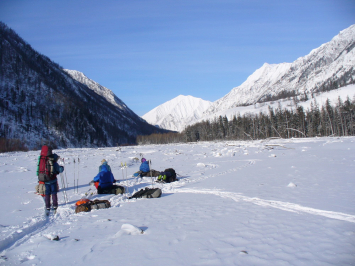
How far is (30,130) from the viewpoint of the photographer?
92500 millimetres

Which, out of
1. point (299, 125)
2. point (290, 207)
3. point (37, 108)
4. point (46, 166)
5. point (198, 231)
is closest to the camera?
point (198, 231)

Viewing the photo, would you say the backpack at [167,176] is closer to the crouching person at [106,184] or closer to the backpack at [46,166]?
the crouching person at [106,184]

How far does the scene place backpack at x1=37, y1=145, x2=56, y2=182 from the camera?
7.77 meters

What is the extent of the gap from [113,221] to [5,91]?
125 m

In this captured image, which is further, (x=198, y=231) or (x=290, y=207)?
(x=290, y=207)

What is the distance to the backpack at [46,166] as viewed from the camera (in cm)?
777

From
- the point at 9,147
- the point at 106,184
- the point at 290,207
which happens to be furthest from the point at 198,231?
the point at 9,147

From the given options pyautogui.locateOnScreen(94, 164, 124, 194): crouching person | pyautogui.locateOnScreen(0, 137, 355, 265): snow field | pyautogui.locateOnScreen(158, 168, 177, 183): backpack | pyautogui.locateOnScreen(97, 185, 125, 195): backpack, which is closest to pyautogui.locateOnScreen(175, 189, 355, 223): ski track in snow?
pyautogui.locateOnScreen(0, 137, 355, 265): snow field

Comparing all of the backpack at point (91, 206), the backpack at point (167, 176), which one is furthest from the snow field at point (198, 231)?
the backpack at point (167, 176)

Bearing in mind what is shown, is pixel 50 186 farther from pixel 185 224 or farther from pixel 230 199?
pixel 230 199

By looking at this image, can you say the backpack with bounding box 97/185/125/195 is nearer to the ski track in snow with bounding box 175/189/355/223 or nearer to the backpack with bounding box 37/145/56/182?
the backpack with bounding box 37/145/56/182

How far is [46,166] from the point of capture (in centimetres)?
790

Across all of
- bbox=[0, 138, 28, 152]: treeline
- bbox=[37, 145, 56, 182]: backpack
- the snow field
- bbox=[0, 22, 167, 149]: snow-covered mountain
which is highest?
bbox=[0, 22, 167, 149]: snow-covered mountain

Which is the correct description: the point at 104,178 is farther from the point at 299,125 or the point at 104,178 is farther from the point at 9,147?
the point at 299,125
